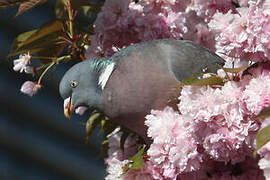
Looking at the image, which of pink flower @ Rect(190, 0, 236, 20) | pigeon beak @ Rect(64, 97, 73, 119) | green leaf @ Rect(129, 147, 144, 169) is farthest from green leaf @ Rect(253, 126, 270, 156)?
pigeon beak @ Rect(64, 97, 73, 119)

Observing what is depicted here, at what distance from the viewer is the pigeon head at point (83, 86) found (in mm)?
1453

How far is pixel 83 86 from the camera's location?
1.47 metres

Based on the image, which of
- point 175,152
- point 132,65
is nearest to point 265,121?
point 175,152

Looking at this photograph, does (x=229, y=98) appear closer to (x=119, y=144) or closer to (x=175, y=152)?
(x=175, y=152)

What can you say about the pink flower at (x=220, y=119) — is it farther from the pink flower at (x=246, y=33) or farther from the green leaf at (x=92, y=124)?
the green leaf at (x=92, y=124)

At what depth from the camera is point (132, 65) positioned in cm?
141

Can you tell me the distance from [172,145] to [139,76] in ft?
0.85

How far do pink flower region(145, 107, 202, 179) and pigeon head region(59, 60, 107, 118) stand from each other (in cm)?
28

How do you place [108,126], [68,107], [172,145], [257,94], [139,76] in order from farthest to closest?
[108,126], [68,107], [139,76], [172,145], [257,94]

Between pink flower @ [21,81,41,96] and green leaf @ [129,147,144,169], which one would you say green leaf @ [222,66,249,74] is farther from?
pink flower @ [21,81,41,96]

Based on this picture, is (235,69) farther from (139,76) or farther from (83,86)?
(83,86)

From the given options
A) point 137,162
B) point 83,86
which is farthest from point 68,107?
point 137,162

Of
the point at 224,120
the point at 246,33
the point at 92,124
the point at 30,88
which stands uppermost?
the point at 246,33

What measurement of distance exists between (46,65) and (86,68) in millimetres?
142
